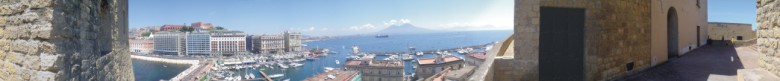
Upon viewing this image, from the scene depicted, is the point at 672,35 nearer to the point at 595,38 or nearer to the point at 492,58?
the point at 595,38


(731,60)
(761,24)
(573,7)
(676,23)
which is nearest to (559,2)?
(573,7)

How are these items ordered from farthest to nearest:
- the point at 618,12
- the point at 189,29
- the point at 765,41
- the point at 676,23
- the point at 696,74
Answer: the point at 189,29 < the point at 676,23 < the point at 696,74 < the point at 618,12 < the point at 765,41

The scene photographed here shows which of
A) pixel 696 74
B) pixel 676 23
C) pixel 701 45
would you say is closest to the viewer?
pixel 696 74

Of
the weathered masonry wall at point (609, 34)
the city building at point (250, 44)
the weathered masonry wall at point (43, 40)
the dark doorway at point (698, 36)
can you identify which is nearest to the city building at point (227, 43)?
the city building at point (250, 44)

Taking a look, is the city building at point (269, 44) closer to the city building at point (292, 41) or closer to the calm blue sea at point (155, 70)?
the city building at point (292, 41)

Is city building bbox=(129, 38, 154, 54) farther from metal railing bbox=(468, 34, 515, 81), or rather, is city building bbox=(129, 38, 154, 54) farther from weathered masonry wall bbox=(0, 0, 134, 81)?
weathered masonry wall bbox=(0, 0, 134, 81)

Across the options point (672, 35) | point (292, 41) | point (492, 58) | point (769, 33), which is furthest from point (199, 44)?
point (769, 33)

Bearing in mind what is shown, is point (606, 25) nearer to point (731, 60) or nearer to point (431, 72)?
point (731, 60)

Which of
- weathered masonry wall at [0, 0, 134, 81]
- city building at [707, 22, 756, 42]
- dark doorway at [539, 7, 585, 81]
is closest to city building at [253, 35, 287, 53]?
city building at [707, 22, 756, 42]
